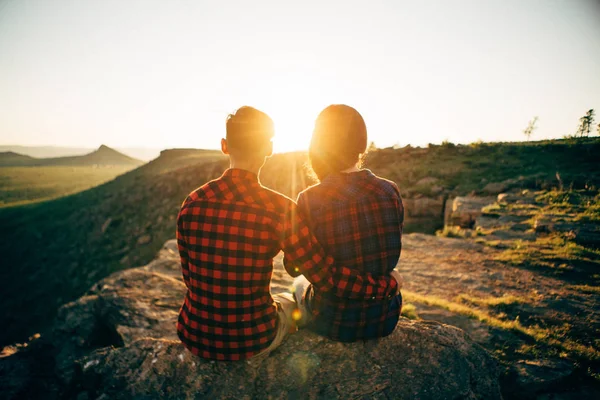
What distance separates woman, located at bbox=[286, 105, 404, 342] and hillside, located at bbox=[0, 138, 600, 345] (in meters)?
13.4

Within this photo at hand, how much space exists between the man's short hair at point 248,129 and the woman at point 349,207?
40cm

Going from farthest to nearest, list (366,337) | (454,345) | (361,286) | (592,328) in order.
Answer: (592,328), (454,345), (366,337), (361,286)

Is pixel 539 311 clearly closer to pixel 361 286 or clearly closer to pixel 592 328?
pixel 592 328

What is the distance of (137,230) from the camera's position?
84.8ft

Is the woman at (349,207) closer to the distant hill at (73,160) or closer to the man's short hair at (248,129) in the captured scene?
the man's short hair at (248,129)

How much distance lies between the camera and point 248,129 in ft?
6.67

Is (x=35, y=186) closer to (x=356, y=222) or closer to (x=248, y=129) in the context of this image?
(x=248, y=129)

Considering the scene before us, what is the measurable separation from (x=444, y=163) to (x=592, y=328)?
61.1 ft

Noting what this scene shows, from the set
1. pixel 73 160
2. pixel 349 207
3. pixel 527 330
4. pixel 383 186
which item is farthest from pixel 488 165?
pixel 73 160

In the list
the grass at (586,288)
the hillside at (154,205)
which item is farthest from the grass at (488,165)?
the grass at (586,288)

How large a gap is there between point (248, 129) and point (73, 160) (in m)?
198

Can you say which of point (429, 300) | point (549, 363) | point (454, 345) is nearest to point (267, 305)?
point (454, 345)

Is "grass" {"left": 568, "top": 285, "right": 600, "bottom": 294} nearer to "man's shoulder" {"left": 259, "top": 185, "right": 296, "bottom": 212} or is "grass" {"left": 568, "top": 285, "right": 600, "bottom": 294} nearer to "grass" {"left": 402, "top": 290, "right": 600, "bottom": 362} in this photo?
"grass" {"left": 402, "top": 290, "right": 600, "bottom": 362}

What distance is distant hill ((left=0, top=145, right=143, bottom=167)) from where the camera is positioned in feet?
485
